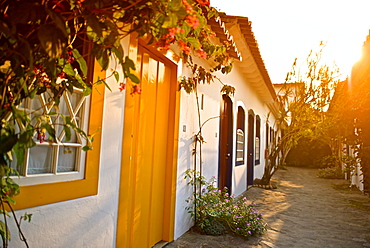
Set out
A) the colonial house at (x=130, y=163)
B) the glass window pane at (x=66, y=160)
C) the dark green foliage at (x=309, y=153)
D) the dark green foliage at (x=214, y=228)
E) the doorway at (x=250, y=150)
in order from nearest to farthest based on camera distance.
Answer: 1. the colonial house at (x=130, y=163)
2. the glass window pane at (x=66, y=160)
3. the dark green foliage at (x=214, y=228)
4. the doorway at (x=250, y=150)
5. the dark green foliage at (x=309, y=153)

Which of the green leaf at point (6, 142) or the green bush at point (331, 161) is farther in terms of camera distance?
the green bush at point (331, 161)

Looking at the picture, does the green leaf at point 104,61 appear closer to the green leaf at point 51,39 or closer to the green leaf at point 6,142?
the green leaf at point 51,39

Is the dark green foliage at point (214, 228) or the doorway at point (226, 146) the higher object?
the doorway at point (226, 146)

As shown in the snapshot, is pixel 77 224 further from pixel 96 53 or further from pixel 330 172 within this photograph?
pixel 330 172

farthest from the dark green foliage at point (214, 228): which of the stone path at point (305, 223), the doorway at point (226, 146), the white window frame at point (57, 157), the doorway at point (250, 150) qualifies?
the doorway at point (250, 150)

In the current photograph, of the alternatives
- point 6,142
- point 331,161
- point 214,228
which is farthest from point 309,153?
point 6,142

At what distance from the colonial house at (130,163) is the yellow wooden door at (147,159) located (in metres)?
0.01

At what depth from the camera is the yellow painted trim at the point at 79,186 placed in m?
1.87

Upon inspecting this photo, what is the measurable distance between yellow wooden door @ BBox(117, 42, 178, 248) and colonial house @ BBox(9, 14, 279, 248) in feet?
0.04

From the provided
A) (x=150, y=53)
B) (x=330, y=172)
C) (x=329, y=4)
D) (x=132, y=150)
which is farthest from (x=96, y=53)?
(x=330, y=172)

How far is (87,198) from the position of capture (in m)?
2.38

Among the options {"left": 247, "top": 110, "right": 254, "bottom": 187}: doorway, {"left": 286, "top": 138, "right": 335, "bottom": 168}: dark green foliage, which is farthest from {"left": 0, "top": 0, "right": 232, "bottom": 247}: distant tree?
{"left": 286, "top": 138, "right": 335, "bottom": 168}: dark green foliage

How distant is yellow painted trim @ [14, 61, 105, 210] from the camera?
1.87m

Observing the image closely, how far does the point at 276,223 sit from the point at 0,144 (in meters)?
5.06
